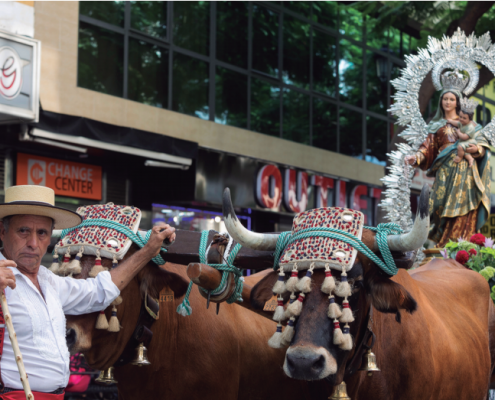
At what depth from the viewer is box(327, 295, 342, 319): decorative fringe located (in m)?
3.38

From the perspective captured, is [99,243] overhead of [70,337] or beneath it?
overhead

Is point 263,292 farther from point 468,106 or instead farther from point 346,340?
point 468,106

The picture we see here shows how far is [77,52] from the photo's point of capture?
40.9 feet

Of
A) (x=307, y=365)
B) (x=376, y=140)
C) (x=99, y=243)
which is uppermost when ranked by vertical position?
(x=376, y=140)

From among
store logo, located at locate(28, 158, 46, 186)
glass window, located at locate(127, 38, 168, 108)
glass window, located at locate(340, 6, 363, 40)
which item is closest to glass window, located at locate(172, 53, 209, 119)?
glass window, located at locate(127, 38, 168, 108)

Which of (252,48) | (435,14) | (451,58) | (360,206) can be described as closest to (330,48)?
(252,48)

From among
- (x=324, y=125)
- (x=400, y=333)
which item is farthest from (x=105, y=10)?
(x=400, y=333)

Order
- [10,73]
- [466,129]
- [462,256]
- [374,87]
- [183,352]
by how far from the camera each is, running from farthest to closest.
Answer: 1. [374,87]
2. [10,73]
3. [466,129]
4. [462,256]
5. [183,352]

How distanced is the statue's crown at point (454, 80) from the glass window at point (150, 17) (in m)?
8.61

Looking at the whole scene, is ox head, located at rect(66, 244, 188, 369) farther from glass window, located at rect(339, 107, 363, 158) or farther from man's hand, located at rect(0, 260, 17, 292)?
glass window, located at rect(339, 107, 363, 158)

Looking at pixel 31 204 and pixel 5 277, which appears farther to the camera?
pixel 31 204

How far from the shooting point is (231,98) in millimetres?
15711

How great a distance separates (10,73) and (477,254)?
749 centimetres

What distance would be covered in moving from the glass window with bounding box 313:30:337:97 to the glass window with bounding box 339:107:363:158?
0.81 metres
